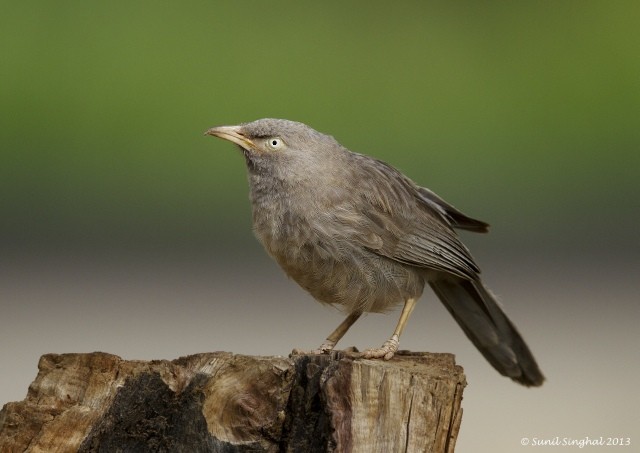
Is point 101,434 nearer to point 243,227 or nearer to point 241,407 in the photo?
point 241,407

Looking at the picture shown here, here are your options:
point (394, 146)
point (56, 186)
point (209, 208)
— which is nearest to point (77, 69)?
point (56, 186)

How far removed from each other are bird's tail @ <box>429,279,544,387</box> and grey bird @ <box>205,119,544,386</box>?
0.27 metres

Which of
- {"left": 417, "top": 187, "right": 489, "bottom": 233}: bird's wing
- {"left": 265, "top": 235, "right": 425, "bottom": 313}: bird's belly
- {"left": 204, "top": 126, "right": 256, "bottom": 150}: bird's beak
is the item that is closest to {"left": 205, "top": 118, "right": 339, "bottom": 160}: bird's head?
{"left": 204, "top": 126, "right": 256, "bottom": 150}: bird's beak

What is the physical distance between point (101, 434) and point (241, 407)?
0.55 meters

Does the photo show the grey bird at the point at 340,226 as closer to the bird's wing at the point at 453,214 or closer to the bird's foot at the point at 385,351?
the bird's foot at the point at 385,351

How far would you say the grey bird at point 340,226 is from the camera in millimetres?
5445

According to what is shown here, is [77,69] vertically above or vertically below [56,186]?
above

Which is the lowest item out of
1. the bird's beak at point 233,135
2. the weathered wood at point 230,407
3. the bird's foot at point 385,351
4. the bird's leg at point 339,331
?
the weathered wood at point 230,407

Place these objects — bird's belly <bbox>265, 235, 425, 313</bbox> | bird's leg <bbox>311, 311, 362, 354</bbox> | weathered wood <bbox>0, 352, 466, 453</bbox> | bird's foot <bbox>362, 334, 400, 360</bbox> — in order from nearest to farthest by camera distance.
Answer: weathered wood <bbox>0, 352, 466, 453</bbox> < bird's foot <bbox>362, 334, 400, 360</bbox> < bird's belly <bbox>265, 235, 425, 313</bbox> < bird's leg <bbox>311, 311, 362, 354</bbox>

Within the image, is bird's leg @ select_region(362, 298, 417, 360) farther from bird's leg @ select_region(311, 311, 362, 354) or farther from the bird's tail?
the bird's tail

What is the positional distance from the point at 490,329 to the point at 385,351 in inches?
41.5

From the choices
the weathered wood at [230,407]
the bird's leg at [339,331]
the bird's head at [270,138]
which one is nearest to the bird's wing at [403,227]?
the bird's head at [270,138]

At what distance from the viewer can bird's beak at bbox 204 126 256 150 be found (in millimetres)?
5535

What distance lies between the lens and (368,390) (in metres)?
4.34
